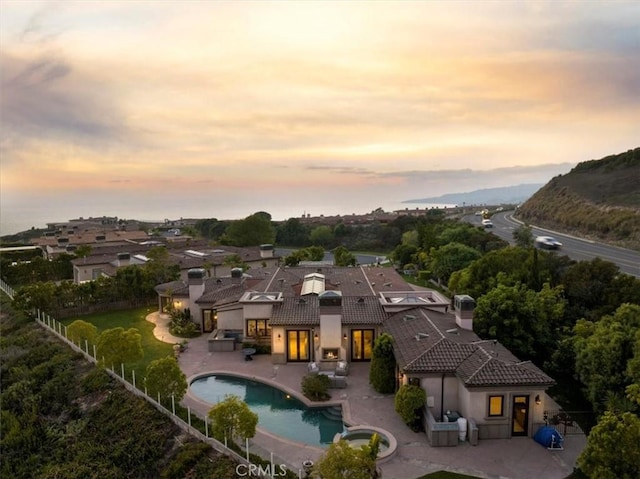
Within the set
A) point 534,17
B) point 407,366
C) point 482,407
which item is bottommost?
point 482,407

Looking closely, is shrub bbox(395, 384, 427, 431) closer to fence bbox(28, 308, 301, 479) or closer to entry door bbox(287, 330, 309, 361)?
fence bbox(28, 308, 301, 479)

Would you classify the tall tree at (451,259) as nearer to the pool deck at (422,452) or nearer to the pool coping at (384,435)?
the pool deck at (422,452)

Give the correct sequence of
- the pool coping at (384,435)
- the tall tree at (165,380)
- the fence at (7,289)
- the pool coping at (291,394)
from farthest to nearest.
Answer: the fence at (7,289)
the tall tree at (165,380)
the pool coping at (291,394)
the pool coping at (384,435)

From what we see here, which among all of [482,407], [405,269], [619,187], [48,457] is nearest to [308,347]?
[482,407]

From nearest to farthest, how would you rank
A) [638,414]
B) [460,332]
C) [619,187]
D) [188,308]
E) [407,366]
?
[638,414] < [407,366] < [460,332] < [188,308] < [619,187]

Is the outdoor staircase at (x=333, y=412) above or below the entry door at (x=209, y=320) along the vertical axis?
below

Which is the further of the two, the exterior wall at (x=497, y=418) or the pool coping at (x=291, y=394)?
the pool coping at (x=291, y=394)

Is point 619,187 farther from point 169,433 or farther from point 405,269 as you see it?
point 169,433

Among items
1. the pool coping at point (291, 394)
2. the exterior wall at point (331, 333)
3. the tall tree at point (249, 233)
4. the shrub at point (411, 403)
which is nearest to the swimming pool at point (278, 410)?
the pool coping at point (291, 394)
